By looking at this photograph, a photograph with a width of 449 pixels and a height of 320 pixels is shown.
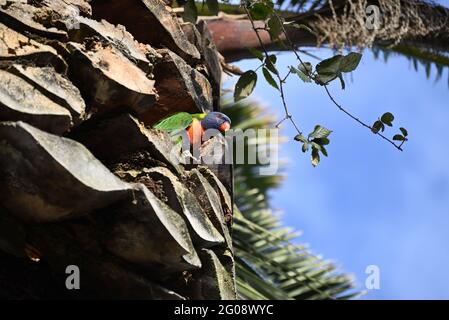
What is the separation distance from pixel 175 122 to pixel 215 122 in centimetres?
28

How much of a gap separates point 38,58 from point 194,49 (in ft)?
2.97

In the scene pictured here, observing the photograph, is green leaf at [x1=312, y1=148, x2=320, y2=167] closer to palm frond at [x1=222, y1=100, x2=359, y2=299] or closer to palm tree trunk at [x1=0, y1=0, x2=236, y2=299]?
palm tree trunk at [x1=0, y1=0, x2=236, y2=299]

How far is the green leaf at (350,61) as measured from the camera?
8.25 ft

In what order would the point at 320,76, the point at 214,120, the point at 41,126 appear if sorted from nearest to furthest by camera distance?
the point at 41,126 < the point at 320,76 < the point at 214,120

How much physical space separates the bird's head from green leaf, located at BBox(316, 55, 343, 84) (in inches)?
16.8

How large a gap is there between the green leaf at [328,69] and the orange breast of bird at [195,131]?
470 millimetres

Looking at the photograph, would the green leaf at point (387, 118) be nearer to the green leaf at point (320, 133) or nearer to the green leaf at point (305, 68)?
the green leaf at point (320, 133)

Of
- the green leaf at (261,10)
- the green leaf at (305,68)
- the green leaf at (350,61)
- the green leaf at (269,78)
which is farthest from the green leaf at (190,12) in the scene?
the green leaf at (350,61)

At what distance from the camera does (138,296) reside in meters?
2.08

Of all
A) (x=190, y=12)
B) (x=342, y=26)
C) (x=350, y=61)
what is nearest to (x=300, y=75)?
(x=350, y=61)

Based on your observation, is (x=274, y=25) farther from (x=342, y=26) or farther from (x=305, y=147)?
(x=342, y=26)

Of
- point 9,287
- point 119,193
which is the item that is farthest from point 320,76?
point 9,287

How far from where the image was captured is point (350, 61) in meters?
2.53

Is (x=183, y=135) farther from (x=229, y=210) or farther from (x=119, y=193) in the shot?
(x=119, y=193)
